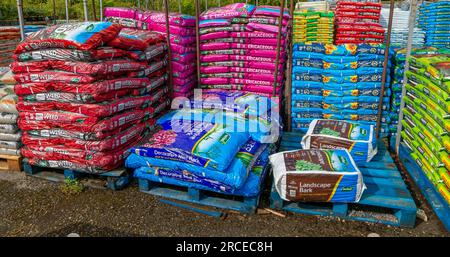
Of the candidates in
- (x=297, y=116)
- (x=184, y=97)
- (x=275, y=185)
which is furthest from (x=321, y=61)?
(x=275, y=185)

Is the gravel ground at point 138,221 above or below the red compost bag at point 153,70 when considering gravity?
below

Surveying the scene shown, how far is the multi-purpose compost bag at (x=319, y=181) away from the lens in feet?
12.3

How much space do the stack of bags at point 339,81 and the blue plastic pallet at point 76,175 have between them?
3.21 metres

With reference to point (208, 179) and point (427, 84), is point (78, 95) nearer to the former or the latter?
point (208, 179)

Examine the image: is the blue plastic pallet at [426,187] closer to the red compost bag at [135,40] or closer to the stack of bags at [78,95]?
the stack of bags at [78,95]

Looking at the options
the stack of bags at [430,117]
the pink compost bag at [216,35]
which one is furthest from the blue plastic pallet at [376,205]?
the pink compost bag at [216,35]

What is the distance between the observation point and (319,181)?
3752 millimetres

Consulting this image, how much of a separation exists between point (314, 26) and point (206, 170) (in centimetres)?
899

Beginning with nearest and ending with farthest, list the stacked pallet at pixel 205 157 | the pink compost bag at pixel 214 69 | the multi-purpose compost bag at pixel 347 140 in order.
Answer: the stacked pallet at pixel 205 157
the multi-purpose compost bag at pixel 347 140
the pink compost bag at pixel 214 69

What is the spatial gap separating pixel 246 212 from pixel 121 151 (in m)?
1.93

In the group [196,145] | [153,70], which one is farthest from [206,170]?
[153,70]

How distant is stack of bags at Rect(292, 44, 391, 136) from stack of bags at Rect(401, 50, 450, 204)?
612mm

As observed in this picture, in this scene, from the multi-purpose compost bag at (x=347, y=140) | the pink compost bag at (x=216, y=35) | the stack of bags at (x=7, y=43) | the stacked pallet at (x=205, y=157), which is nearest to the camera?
the stacked pallet at (x=205, y=157)

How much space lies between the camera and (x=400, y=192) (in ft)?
13.3
